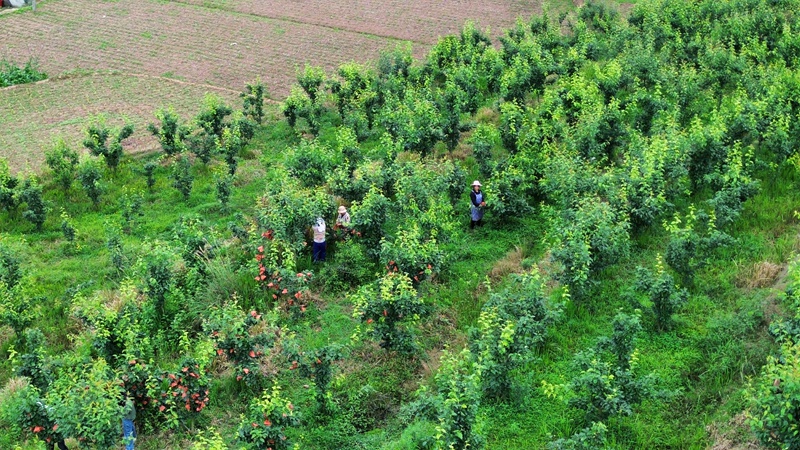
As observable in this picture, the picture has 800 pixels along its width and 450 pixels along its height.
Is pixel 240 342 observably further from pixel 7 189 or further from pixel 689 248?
pixel 7 189

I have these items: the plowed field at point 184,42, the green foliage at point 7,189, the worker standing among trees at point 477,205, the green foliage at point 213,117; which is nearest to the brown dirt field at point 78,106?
the plowed field at point 184,42

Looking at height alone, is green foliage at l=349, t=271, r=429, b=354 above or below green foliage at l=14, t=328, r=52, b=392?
above

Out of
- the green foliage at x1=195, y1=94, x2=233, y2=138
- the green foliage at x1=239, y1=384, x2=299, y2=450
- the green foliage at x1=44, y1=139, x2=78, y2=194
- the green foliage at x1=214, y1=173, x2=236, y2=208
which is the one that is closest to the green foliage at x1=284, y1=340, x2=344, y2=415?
the green foliage at x1=239, y1=384, x2=299, y2=450

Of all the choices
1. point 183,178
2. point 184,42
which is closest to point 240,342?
point 183,178

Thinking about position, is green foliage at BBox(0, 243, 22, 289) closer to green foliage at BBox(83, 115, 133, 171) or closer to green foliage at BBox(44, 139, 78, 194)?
green foliage at BBox(44, 139, 78, 194)

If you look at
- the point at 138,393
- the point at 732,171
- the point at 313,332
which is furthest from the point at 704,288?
the point at 138,393

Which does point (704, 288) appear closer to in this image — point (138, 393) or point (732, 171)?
point (732, 171)
